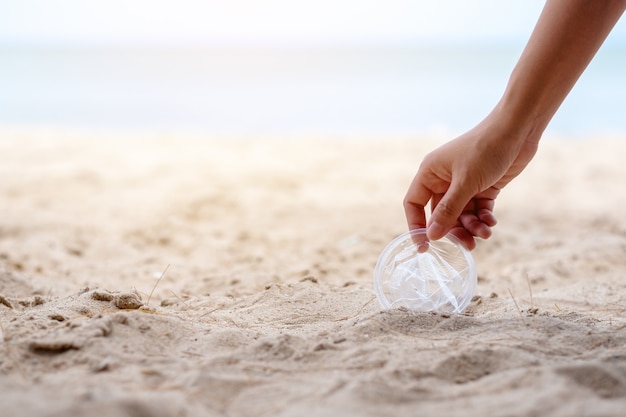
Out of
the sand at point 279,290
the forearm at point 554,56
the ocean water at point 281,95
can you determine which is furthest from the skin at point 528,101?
the ocean water at point 281,95

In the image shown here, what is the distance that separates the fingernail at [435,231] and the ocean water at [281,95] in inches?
289

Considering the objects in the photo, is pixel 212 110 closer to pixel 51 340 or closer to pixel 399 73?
pixel 399 73

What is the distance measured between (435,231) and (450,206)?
0.11m

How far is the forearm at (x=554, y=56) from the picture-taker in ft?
5.95

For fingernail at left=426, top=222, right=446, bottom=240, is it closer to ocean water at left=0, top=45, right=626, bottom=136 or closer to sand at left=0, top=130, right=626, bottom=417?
sand at left=0, top=130, right=626, bottom=417

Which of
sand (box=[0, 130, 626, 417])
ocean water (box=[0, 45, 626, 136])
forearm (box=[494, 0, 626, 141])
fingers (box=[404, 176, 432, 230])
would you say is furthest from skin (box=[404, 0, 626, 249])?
ocean water (box=[0, 45, 626, 136])

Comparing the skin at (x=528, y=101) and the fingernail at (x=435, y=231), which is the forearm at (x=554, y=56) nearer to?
the skin at (x=528, y=101)

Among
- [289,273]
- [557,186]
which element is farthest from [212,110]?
[289,273]

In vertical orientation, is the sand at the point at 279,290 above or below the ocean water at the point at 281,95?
below

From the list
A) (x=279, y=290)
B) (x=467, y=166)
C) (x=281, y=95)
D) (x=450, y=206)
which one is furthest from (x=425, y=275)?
(x=281, y=95)

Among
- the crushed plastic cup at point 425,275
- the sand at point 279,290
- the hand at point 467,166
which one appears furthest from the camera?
the crushed plastic cup at point 425,275

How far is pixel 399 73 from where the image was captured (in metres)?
18.9

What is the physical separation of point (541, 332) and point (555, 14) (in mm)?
979

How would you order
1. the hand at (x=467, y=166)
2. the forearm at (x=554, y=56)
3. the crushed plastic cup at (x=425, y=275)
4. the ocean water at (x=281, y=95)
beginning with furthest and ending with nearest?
1. the ocean water at (x=281, y=95)
2. the crushed plastic cup at (x=425, y=275)
3. the hand at (x=467, y=166)
4. the forearm at (x=554, y=56)
